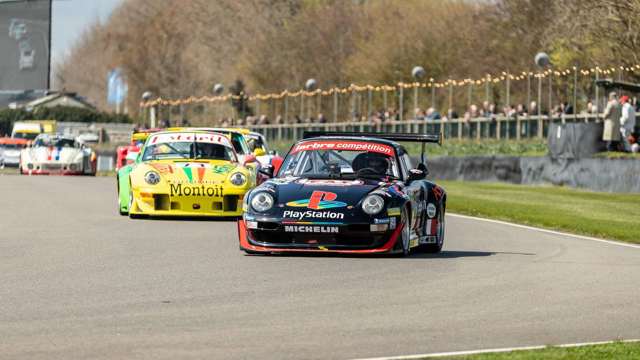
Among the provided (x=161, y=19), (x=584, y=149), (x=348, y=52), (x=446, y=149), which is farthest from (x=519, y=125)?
(x=161, y=19)

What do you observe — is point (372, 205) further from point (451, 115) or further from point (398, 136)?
point (451, 115)

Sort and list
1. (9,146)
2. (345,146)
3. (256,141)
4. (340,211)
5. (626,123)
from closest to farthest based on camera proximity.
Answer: (340,211) < (345,146) < (256,141) < (626,123) < (9,146)

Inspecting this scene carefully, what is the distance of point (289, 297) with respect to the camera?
11.0m

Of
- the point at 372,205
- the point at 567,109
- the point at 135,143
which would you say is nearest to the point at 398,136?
the point at 372,205

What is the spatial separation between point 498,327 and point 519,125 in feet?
106

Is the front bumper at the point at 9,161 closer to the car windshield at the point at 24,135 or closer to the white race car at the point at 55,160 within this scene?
the car windshield at the point at 24,135

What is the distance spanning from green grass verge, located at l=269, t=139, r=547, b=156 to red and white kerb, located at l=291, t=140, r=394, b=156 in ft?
74.9

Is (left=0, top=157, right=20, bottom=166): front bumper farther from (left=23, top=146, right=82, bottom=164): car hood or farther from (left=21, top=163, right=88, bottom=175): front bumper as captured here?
(left=21, top=163, right=88, bottom=175): front bumper

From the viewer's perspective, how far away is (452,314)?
1014 centimetres

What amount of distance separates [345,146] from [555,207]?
10458 mm

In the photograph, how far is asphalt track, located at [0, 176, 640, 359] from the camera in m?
8.66

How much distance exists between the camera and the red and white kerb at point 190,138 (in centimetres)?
2116

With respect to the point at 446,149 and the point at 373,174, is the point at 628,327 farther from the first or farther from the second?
the point at 446,149

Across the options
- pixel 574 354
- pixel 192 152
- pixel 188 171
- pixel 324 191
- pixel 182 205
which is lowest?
pixel 574 354
